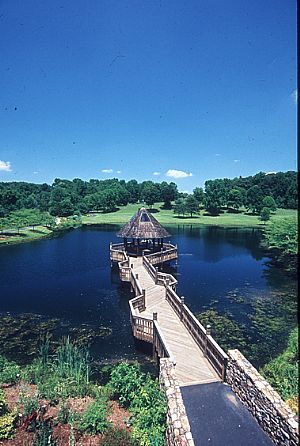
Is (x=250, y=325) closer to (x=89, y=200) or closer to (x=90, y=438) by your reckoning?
(x=90, y=438)

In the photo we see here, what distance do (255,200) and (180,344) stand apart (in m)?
74.7

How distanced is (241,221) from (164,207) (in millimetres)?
33332

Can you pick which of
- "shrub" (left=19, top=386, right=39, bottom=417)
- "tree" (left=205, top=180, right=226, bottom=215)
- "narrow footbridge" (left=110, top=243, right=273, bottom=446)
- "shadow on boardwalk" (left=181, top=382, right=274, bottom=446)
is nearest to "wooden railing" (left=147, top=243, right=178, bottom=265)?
"narrow footbridge" (left=110, top=243, right=273, bottom=446)

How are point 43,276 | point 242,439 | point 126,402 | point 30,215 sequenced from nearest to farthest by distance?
point 242,439, point 126,402, point 43,276, point 30,215

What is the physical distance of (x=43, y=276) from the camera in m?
28.5

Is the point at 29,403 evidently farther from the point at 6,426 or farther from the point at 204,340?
the point at 204,340

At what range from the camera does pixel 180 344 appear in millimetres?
12617

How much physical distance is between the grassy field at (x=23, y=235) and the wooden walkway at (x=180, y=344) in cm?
3439

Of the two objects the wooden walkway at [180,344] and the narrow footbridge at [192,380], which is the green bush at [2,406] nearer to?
the narrow footbridge at [192,380]

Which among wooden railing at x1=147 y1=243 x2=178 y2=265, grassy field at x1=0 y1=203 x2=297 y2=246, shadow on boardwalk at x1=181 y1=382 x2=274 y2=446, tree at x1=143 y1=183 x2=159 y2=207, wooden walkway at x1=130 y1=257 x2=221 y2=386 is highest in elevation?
tree at x1=143 y1=183 x2=159 y2=207

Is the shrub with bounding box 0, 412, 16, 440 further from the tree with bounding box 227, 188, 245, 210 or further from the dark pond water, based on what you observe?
the tree with bounding box 227, 188, 245, 210

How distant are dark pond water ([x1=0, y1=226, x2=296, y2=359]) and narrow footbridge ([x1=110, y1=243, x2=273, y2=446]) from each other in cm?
220

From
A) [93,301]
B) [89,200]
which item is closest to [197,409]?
[93,301]

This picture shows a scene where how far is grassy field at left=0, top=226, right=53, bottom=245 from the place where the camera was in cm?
4691
